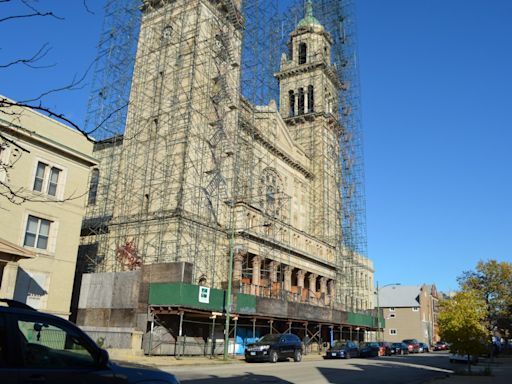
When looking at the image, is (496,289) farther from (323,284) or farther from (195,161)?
(195,161)

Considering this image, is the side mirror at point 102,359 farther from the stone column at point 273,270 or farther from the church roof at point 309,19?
the church roof at point 309,19

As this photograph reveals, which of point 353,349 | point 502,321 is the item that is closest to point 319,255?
point 353,349

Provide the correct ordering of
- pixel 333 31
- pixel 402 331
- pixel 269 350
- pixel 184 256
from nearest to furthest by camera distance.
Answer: pixel 269 350 < pixel 184 256 < pixel 333 31 < pixel 402 331

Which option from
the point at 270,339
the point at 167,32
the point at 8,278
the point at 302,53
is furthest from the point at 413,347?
the point at 8,278

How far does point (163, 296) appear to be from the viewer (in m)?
28.6

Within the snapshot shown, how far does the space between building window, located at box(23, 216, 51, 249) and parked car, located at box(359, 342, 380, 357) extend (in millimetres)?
27183

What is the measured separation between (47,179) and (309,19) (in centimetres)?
5287

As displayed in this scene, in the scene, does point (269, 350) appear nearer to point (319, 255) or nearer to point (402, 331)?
point (319, 255)

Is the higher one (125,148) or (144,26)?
(144,26)

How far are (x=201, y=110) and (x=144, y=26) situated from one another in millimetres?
11453

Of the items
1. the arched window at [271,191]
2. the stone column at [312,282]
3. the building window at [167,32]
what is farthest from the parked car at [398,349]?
the building window at [167,32]

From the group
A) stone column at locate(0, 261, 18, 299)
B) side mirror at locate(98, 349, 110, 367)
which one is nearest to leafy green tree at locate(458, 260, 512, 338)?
stone column at locate(0, 261, 18, 299)

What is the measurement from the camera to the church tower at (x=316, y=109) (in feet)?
191

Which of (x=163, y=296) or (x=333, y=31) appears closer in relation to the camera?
(x=163, y=296)
